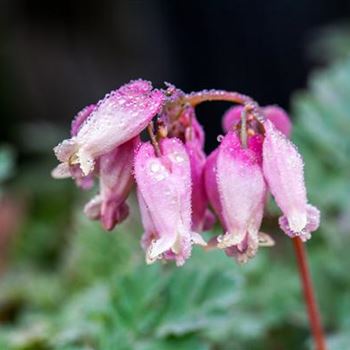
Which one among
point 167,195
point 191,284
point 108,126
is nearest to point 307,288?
point 191,284

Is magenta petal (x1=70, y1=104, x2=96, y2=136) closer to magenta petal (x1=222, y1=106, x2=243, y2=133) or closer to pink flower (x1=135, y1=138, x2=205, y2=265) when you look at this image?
pink flower (x1=135, y1=138, x2=205, y2=265)

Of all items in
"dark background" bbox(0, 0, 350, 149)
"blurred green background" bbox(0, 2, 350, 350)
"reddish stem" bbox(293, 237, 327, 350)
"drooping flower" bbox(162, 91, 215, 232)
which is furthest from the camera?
"dark background" bbox(0, 0, 350, 149)

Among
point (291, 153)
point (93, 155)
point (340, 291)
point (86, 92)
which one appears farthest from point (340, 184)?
point (86, 92)

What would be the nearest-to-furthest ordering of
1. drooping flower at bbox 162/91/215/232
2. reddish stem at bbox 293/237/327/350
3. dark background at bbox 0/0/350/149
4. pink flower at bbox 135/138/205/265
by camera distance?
pink flower at bbox 135/138/205/265 → drooping flower at bbox 162/91/215/232 → reddish stem at bbox 293/237/327/350 → dark background at bbox 0/0/350/149

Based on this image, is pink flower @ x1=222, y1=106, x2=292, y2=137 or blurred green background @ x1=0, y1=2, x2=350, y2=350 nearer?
pink flower @ x1=222, y1=106, x2=292, y2=137

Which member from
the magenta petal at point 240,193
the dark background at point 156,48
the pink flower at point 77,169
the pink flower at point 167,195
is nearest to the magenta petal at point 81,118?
the pink flower at point 77,169

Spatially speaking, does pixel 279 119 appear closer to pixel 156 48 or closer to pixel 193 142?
pixel 193 142

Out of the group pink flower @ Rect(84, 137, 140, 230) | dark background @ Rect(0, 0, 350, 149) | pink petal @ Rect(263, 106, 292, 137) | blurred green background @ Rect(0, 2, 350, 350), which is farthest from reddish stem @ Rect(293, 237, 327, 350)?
dark background @ Rect(0, 0, 350, 149)

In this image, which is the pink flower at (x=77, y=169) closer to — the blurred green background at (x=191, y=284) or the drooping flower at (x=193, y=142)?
the drooping flower at (x=193, y=142)

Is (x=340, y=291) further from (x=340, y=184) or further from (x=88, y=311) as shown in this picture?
(x=88, y=311)
